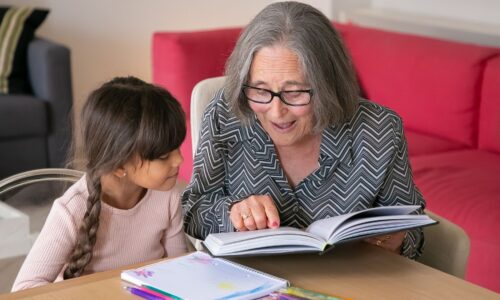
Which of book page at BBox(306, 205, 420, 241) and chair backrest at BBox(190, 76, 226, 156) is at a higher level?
chair backrest at BBox(190, 76, 226, 156)

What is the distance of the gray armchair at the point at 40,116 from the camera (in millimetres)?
4062

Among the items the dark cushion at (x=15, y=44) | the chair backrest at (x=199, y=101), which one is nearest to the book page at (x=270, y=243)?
the chair backrest at (x=199, y=101)

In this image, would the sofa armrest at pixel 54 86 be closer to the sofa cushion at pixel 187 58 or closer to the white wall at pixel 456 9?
the sofa cushion at pixel 187 58

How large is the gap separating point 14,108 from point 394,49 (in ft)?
5.47

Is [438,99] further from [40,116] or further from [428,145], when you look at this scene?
[40,116]

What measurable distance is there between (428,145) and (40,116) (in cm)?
178

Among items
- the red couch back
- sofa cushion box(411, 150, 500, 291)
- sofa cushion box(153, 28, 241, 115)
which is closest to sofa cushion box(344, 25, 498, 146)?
the red couch back

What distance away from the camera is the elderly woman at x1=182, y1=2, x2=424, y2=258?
171 cm

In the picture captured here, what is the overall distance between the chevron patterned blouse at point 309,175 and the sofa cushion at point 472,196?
86 cm

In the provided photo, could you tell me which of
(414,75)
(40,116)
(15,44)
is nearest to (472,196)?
(414,75)

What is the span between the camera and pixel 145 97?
164 cm

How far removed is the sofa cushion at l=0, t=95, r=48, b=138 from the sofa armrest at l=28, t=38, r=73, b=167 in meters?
0.06

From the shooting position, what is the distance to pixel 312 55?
1.70 meters

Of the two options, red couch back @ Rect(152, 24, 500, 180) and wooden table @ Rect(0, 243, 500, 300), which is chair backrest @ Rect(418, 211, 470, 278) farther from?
red couch back @ Rect(152, 24, 500, 180)
